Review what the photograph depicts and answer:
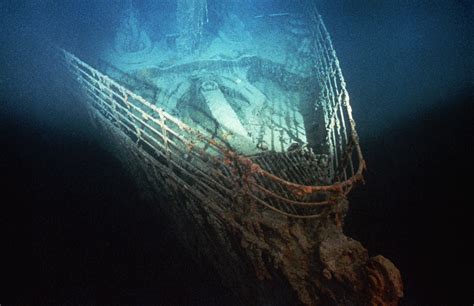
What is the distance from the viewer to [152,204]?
22.8 feet

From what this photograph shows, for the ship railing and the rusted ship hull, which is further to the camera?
the ship railing

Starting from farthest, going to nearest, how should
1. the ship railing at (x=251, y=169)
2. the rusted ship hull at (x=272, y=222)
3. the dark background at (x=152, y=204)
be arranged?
the dark background at (x=152, y=204) → the ship railing at (x=251, y=169) → the rusted ship hull at (x=272, y=222)

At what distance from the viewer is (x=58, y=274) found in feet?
21.3

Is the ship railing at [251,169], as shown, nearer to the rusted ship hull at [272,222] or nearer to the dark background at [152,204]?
the rusted ship hull at [272,222]

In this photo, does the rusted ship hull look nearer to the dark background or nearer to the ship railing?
the ship railing

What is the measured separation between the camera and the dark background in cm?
664

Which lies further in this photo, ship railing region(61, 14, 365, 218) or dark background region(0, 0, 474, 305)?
dark background region(0, 0, 474, 305)

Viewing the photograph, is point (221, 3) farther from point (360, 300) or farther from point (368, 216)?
point (360, 300)

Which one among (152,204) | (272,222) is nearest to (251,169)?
(272,222)

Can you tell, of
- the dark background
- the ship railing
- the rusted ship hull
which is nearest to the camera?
the rusted ship hull

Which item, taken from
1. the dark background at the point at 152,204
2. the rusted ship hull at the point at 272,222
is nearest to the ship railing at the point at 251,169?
the rusted ship hull at the point at 272,222

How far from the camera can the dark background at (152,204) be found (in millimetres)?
6637

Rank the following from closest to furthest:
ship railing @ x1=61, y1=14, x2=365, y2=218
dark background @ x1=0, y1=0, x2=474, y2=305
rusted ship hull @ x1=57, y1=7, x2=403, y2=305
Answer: rusted ship hull @ x1=57, y1=7, x2=403, y2=305
ship railing @ x1=61, y1=14, x2=365, y2=218
dark background @ x1=0, y1=0, x2=474, y2=305

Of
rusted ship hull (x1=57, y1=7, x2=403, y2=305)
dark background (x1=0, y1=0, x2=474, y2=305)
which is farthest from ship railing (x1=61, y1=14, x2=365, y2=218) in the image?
dark background (x1=0, y1=0, x2=474, y2=305)
